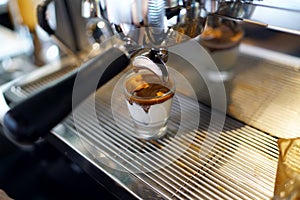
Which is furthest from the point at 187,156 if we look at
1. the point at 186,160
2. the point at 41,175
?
the point at 41,175

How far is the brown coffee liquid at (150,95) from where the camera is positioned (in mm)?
328

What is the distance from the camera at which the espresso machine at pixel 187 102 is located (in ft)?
0.98

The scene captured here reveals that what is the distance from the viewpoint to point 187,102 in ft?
1.37

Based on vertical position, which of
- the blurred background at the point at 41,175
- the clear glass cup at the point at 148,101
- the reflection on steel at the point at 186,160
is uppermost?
the clear glass cup at the point at 148,101

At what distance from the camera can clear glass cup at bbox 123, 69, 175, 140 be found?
33 cm

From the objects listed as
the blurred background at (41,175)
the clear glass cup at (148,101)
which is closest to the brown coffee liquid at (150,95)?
the clear glass cup at (148,101)

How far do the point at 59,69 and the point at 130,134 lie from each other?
232 millimetres

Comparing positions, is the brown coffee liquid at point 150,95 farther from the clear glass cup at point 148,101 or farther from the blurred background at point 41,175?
the blurred background at point 41,175

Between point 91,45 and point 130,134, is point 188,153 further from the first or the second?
point 91,45

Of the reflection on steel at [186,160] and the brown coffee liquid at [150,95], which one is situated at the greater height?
the brown coffee liquid at [150,95]

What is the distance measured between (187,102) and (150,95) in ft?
0.30

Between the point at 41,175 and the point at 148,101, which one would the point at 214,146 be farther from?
the point at 41,175

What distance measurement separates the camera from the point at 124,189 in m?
0.30

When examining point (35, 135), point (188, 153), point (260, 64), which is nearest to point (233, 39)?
point (260, 64)
